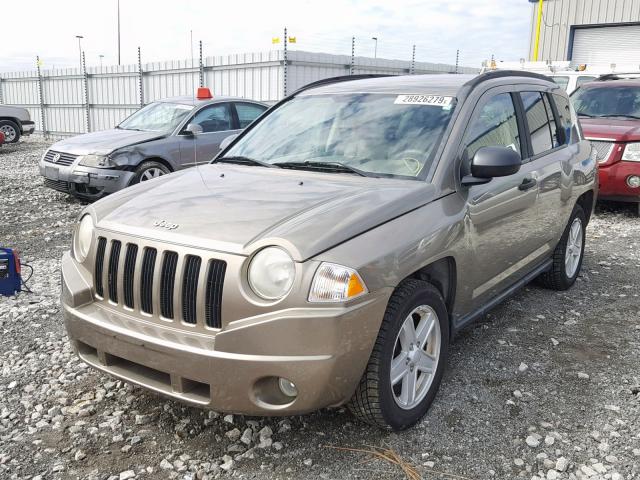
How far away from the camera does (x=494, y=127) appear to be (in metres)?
3.90

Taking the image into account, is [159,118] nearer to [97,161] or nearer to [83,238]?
[97,161]

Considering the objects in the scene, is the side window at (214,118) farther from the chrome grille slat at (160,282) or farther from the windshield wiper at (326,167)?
the chrome grille slat at (160,282)

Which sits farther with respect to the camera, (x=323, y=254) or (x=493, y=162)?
(x=493, y=162)

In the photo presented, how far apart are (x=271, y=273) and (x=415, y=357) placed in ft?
3.15

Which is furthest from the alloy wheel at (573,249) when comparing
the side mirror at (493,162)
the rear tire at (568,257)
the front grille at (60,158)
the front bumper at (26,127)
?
the front bumper at (26,127)

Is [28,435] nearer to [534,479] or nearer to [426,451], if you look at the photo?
[426,451]

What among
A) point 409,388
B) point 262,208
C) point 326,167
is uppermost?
point 326,167

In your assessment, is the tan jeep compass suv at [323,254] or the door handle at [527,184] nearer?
the tan jeep compass suv at [323,254]

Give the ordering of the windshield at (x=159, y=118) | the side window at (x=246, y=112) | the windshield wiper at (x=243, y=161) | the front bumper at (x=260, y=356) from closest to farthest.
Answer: the front bumper at (x=260, y=356)
the windshield wiper at (x=243, y=161)
the windshield at (x=159, y=118)
the side window at (x=246, y=112)

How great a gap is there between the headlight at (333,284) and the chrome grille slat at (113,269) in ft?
3.37

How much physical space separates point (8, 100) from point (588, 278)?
2671cm

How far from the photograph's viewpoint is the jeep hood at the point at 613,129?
8.12 meters

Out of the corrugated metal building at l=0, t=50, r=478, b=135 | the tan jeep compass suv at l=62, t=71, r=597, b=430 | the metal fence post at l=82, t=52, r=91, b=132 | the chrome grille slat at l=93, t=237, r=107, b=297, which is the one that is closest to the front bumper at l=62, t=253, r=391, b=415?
the tan jeep compass suv at l=62, t=71, r=597, b=430

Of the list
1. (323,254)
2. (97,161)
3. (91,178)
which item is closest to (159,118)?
(97,161)
